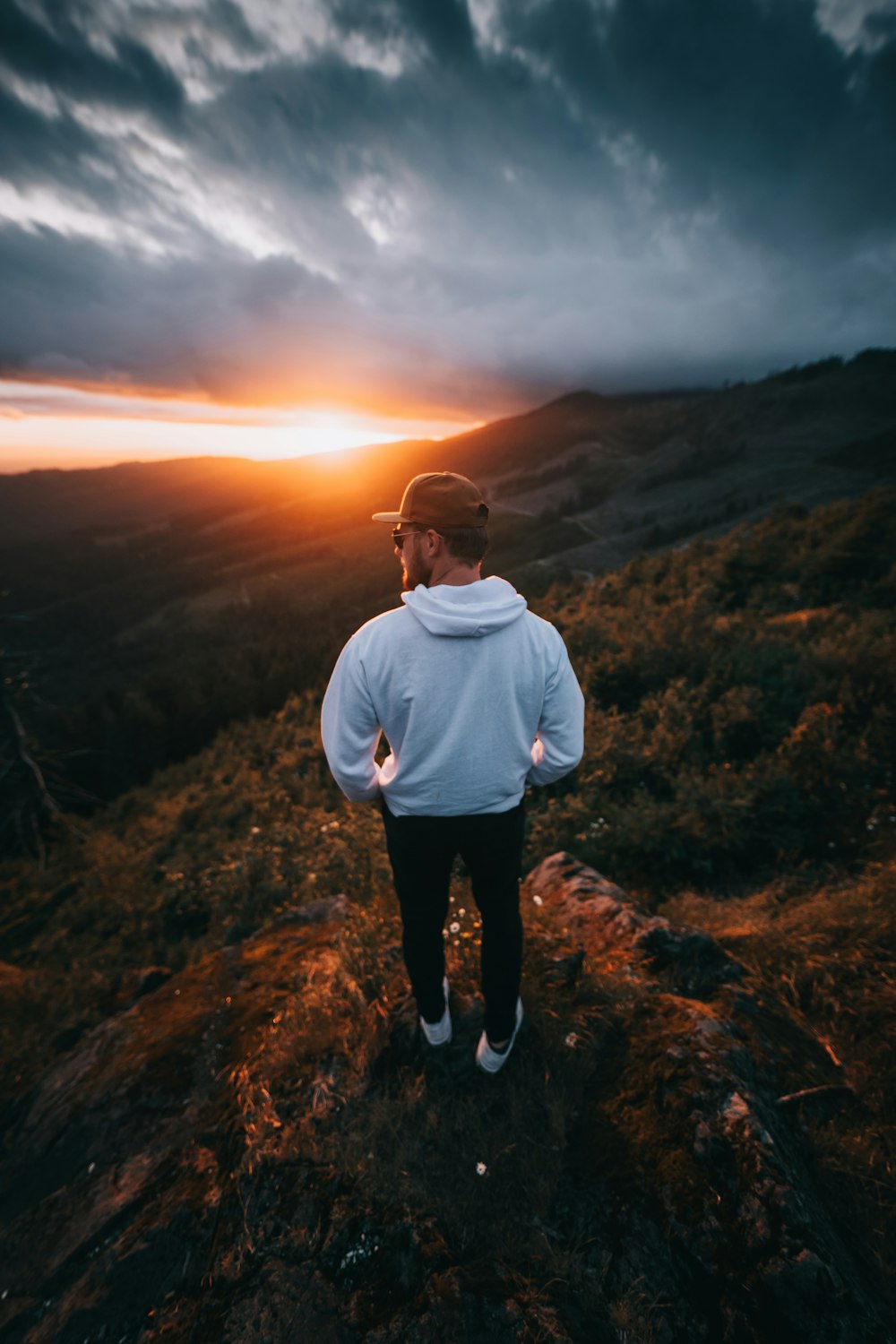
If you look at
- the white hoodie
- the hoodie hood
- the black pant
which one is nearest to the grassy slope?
the black pant

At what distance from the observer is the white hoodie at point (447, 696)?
1.92m

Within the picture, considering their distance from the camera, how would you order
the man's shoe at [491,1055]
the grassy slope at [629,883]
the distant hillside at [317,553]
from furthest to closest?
the distant hillside at [317,553]
the man's shoe at [491,1055]
the grassy slope at [629,883]

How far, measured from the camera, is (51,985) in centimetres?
622

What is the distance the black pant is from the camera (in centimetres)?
216

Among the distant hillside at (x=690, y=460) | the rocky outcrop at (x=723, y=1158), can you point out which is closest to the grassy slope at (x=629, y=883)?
the rocky outcrop at (x=723, y=1158)

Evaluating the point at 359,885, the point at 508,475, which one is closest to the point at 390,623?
the point at 359,885

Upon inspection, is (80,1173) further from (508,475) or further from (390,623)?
(508,475)

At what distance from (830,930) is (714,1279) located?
8.35 ft

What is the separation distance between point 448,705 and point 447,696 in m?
0.04

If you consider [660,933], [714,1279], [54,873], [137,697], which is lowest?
[137,697]

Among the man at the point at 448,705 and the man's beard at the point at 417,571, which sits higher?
the man's beard at the point at 417,571

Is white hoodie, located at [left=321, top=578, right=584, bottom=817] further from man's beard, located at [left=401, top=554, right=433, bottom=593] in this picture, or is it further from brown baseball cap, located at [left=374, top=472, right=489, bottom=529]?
brown baseball cap, located at [left=374, top=472, right=489, bottom=529]

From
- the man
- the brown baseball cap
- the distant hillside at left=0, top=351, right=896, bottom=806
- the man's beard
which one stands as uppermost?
the brown baseball cap

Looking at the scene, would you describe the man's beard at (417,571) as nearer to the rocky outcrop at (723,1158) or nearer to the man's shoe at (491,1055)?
the man's shoe at (491,1055)
